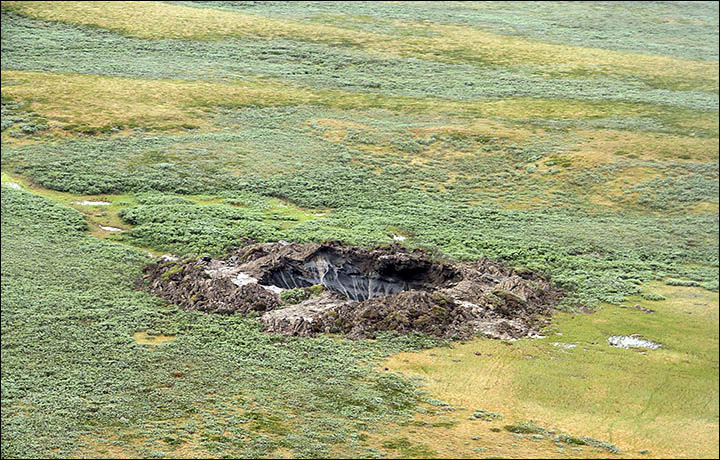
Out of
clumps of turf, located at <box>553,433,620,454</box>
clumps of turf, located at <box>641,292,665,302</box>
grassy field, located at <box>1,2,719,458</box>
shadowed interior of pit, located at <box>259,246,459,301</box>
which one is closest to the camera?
clumps of turf, located at <box>553,433,620,454</box>

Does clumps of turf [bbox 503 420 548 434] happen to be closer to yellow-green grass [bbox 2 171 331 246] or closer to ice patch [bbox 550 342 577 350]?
ice patch [bbox 550 342 577 350]

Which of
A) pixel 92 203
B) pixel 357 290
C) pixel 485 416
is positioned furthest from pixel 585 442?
pixel 92 203

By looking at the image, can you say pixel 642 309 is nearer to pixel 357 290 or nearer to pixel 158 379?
pixel 357 290

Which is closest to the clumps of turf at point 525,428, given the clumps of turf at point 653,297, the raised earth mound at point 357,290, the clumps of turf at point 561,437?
the clumps of turf at point 561,437

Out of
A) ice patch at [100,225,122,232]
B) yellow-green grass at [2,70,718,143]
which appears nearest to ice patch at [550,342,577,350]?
ice patch at [100,225,122,232]

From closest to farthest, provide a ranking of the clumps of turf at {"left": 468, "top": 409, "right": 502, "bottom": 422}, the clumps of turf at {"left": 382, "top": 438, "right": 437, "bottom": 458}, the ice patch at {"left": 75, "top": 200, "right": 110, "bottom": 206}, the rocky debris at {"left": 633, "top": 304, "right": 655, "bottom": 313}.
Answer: the clumps of turf at {"left": 382, "top": 438, "right": 437, "bottom": 458}
the clumps of turf at {"left": 468, "top": 409, "right": 502, "bottom": 422}
the rocky debris at {"left": 633, "top": 304, "right": 655, "bottom": 313}
the ice patch at {"left": 75, "top": 200, "right": 110, "bottom": 206}

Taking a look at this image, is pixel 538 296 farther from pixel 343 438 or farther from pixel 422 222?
pixel 343 438
